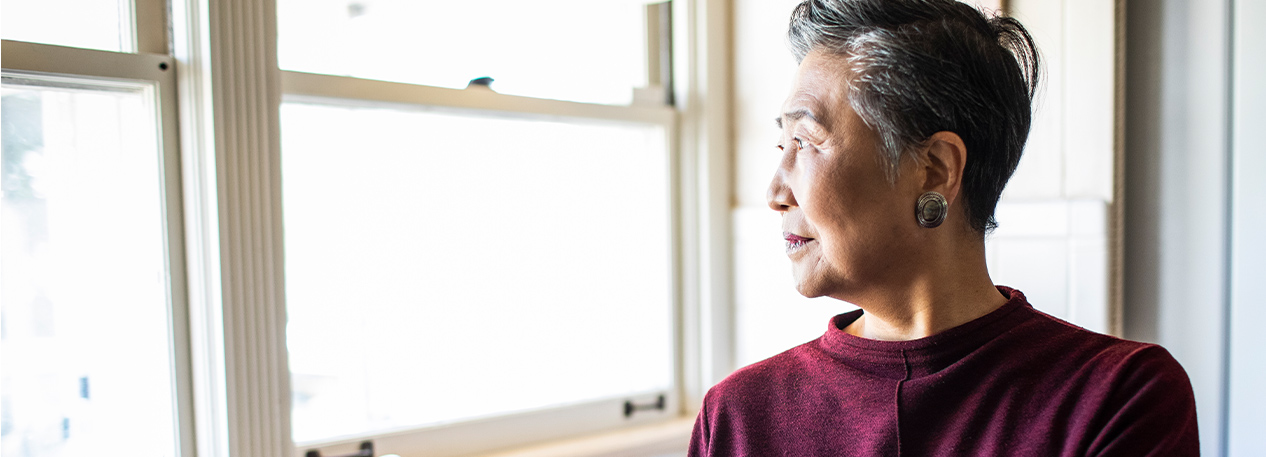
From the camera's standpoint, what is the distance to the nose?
105cm

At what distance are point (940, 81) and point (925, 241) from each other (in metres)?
0.20

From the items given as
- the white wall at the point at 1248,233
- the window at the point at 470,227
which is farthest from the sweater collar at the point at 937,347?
the window at the point at 470,227

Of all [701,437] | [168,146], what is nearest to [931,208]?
[701,437]

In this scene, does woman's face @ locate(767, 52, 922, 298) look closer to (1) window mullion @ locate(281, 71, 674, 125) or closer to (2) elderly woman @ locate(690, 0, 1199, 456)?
(2) elderly woman @ locate(690, 0, 1199, 456)

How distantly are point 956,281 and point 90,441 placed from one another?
149cm

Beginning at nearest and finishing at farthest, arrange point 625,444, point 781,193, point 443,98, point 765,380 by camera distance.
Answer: point 781,193 < point 765,380 < point 443,98 < point 625,444

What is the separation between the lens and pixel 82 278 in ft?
4.55

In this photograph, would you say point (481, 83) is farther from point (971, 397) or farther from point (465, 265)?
point (971, 397)

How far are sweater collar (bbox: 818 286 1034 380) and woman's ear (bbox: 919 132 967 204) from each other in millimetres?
159

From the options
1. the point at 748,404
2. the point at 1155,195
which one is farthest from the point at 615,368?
the point at 1155,195

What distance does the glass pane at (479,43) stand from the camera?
163 centimetres

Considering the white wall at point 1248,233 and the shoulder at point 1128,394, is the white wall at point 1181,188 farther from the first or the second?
the shoulder at point 1128,394

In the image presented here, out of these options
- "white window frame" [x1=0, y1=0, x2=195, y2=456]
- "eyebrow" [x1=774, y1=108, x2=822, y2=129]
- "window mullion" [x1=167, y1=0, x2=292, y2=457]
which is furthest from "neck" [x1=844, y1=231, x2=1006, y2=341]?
"white window frame" [x1=0, y1=0, x2=195, y2=456]

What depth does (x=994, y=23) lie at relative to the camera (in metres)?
1.01
